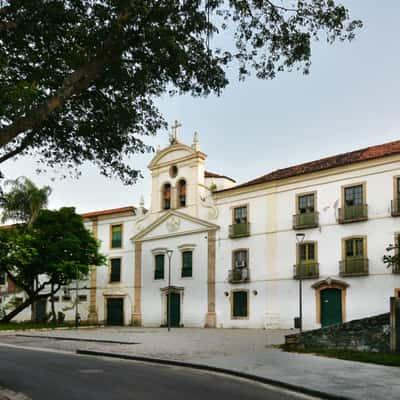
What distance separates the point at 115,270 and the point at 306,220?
1660 centimetres

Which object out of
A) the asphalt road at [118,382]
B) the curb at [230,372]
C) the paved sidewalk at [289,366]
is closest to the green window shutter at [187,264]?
the paved sidewalk at [289,366]

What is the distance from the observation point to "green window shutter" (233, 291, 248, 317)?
34781 millimetres

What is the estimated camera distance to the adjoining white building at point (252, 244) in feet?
98.4

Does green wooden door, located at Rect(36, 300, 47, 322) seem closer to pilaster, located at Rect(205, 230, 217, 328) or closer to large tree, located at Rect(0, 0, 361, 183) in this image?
pilaster, located at Rect(205, 230, 217, 328)

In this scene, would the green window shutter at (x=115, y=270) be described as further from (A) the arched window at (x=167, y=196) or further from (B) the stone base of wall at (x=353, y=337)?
(B) the stone base of wall at (x=353, y=337)

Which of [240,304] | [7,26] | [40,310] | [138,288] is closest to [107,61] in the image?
[7,26]

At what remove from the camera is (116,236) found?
4338cm

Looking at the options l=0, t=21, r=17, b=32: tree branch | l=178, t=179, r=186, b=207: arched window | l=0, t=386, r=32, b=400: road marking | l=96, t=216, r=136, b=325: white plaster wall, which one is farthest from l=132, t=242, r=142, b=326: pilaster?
l=0, t=21, r=17, b=32: tree branch

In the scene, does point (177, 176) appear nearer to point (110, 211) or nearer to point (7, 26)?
point (110, 211)

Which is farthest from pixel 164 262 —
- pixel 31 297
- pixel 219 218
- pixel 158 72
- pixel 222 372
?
pixel 158 72

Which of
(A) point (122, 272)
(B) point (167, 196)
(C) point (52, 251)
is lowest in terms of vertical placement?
(A) point (122, 272)

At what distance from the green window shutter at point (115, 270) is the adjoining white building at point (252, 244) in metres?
0.11

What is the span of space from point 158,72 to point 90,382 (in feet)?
20.4

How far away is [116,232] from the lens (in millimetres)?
43406
